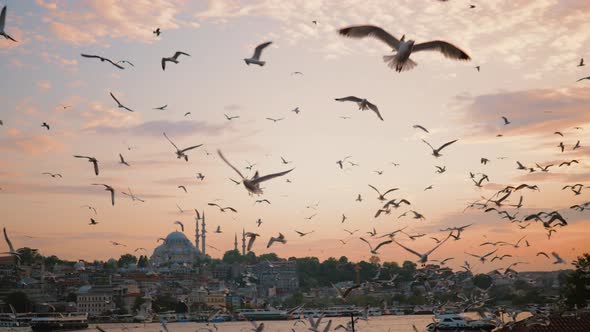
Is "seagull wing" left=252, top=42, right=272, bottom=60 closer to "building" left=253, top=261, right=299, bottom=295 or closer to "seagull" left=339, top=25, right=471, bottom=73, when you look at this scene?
"seagull" left=339, top=25, right=471, bottom=73

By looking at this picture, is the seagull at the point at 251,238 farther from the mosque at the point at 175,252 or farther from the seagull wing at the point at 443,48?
the mosque at the point at 175,252

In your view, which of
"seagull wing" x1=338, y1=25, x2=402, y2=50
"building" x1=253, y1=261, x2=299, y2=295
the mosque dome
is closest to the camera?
"seagull wing" x1=338, y1=25, x2=402, y2=50

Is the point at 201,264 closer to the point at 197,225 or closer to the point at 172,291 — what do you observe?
the point at 197,225

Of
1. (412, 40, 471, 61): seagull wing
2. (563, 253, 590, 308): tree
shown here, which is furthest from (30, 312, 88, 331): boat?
(412, 40, 471, 61): seagull wing

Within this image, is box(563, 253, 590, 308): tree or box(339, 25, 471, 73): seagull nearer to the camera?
box(339, 25, 471, 73): seagull

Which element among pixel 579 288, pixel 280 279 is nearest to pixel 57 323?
pixel 579 288

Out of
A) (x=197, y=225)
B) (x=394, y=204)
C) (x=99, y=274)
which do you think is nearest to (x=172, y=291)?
(x=99, y=274)

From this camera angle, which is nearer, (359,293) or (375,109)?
→ (375,109)
